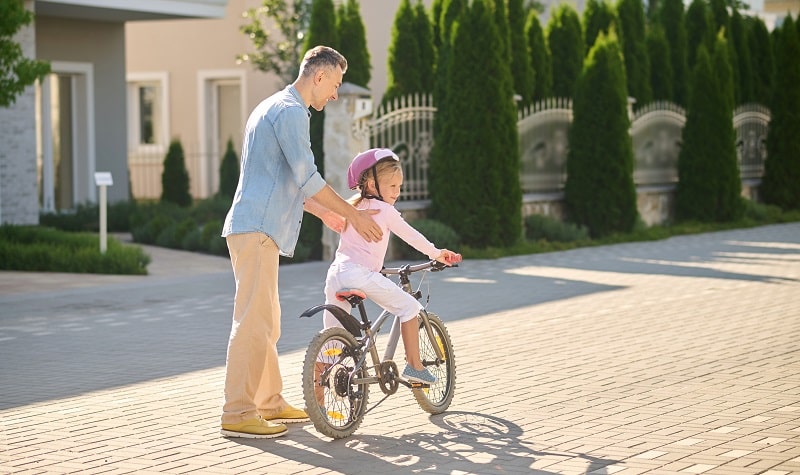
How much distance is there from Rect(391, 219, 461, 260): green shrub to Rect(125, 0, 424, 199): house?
14.4 metres

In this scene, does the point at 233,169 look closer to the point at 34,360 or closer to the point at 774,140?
the point at 774,140

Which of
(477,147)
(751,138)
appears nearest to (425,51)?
(477,147)

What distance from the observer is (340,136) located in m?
18.2

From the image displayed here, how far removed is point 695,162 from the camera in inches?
987

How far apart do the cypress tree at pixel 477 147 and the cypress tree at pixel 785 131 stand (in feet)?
32.7

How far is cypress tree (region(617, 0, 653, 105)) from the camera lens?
2722 centimetres

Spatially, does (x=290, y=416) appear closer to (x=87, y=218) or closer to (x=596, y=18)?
(x=87, y=218)

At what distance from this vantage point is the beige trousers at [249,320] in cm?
732

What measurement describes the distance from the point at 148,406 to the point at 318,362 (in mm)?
1498

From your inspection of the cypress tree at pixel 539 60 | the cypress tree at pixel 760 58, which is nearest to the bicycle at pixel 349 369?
the cypress tree at pixel 539 60

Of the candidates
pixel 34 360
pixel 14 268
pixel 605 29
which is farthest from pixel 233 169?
pixel 34 360

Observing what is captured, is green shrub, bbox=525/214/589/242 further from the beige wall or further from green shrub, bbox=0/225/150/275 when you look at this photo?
the beige wall

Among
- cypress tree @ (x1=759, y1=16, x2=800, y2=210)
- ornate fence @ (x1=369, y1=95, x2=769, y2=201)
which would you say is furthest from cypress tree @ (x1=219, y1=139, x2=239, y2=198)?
cypress tree @ (x1=759, y1=16, x2=800, y2=210)

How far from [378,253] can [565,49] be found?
1773 centimetres
